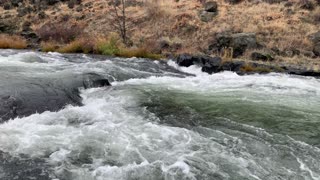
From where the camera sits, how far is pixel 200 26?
24.8 meters

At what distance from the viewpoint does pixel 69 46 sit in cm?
2083

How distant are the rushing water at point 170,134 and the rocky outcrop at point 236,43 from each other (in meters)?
6.37

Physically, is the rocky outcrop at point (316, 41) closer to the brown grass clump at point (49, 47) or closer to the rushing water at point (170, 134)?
the rushing water at point (170, 134)

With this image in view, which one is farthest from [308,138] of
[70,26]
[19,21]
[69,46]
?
[19,21]

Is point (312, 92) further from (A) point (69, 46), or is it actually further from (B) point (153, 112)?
(A) point (69, 46)

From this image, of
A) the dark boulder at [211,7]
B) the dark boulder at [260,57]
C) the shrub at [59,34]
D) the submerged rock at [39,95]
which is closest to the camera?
the submerged rock at [39,95]

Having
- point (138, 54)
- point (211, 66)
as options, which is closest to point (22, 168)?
point (211, 66)

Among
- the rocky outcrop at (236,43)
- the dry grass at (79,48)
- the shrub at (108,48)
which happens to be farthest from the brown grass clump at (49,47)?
the rocky outcrop at (236,43)

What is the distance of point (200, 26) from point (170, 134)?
57.3 feet

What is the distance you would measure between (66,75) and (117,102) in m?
3.24

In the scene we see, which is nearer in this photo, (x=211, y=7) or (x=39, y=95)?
(x=39, y=95)

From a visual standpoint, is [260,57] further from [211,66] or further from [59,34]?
[59,34]

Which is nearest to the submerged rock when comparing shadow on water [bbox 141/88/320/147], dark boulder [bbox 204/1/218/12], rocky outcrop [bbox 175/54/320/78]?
shadow on water [bbox 141/88/320/147]

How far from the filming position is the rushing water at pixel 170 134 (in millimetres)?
6574
